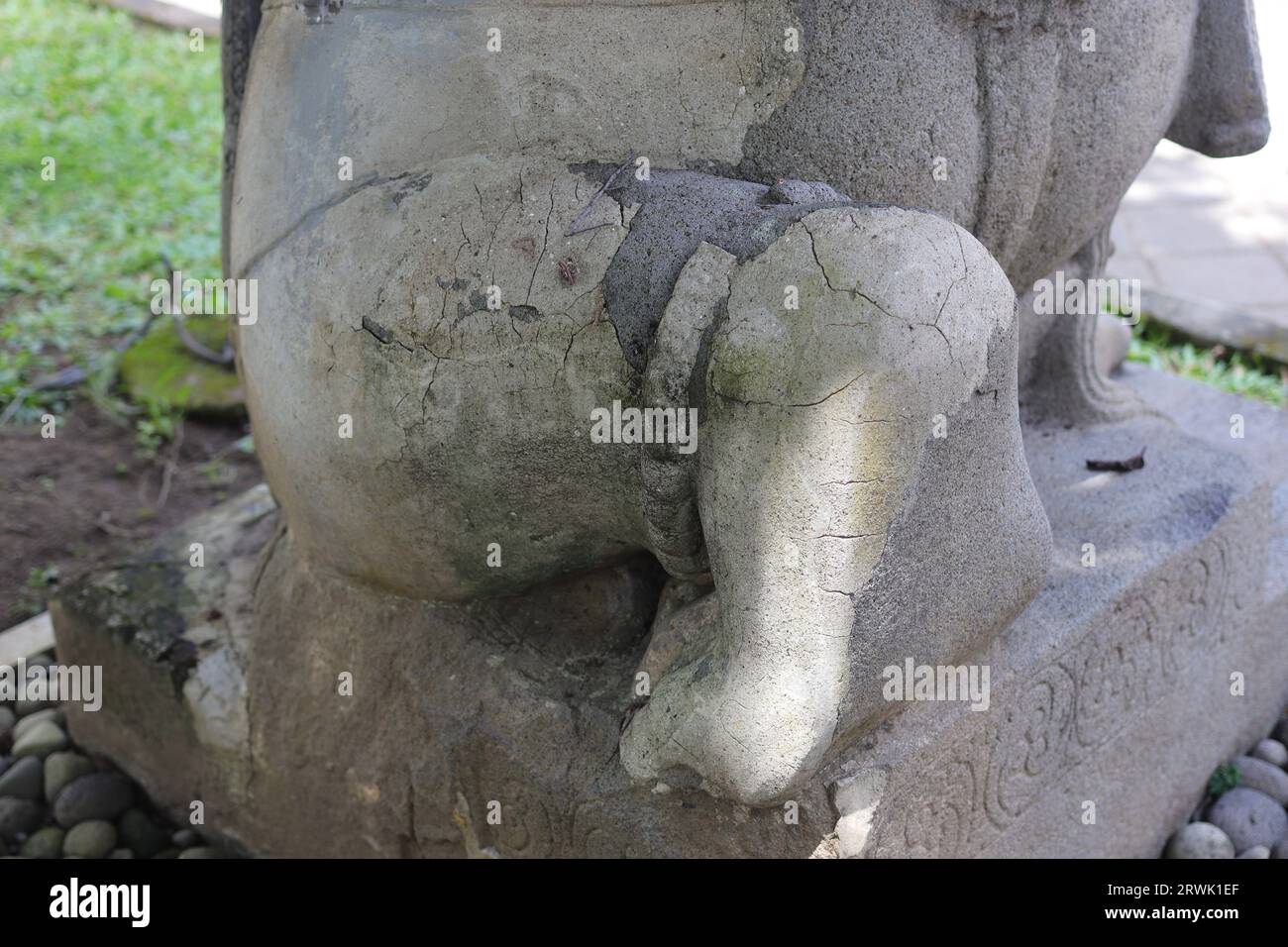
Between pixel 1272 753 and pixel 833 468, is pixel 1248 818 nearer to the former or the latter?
pixel 1272 753

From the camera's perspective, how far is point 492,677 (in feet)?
6.32

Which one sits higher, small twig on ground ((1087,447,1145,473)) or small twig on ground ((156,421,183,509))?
small twig on ground ((1087,447,1145,473))

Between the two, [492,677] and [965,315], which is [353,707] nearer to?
[492,677]

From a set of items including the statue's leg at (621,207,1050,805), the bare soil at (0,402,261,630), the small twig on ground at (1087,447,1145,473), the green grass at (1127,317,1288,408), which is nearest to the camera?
the statue's leg at (621,207,1050,805)

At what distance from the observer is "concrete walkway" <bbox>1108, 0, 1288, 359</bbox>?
4141mm

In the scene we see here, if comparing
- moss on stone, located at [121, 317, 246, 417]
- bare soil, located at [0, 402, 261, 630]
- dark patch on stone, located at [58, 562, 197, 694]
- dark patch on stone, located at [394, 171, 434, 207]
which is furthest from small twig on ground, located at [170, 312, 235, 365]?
dark patch on stone, located at [394, 171, 434, 207]

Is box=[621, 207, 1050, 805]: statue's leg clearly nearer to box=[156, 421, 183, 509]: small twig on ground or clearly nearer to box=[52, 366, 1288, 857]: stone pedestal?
box=[52, 366, 1288, 857]: stone pedestal

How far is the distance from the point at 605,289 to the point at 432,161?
1.01ft

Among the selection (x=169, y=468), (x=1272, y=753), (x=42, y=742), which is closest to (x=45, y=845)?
(x=42, y=742)

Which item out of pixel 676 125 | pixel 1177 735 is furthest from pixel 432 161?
pixel 1177 735

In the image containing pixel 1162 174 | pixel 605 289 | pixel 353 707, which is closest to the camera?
pixel 605 289

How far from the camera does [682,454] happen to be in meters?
1.55

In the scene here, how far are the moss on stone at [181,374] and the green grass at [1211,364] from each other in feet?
7.91

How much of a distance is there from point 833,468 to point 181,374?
2.86 meters
